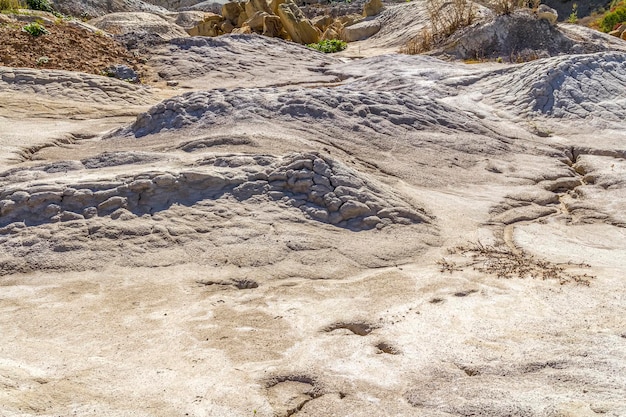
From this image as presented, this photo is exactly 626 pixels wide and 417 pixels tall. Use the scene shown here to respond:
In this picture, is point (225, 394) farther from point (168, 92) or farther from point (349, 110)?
point (168, 92)

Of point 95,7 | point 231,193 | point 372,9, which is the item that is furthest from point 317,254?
point 95,7

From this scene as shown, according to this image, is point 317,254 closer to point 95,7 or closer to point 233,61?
point 233,61

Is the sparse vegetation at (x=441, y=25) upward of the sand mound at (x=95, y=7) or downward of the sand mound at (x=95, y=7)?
upward

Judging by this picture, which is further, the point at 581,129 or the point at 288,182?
the point at 581,129

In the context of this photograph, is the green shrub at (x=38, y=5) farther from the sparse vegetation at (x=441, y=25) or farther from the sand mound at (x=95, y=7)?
the sparse vegetation at (x=441, y=25)

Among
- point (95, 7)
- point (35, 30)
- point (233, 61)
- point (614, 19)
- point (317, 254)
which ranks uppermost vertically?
point (614, 19)

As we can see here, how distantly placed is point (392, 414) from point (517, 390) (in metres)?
0.51

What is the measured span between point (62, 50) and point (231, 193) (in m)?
7.06

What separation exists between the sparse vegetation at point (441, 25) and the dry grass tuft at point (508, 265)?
32.5ft

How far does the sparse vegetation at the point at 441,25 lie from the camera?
13727 millimetres

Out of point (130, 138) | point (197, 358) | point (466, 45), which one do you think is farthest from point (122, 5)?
point (197, 358)

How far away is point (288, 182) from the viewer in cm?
487

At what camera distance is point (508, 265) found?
406 centimetres

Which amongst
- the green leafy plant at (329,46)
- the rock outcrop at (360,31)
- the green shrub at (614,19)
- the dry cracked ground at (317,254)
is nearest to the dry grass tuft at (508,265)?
the dry cracked ground at (317,254)
